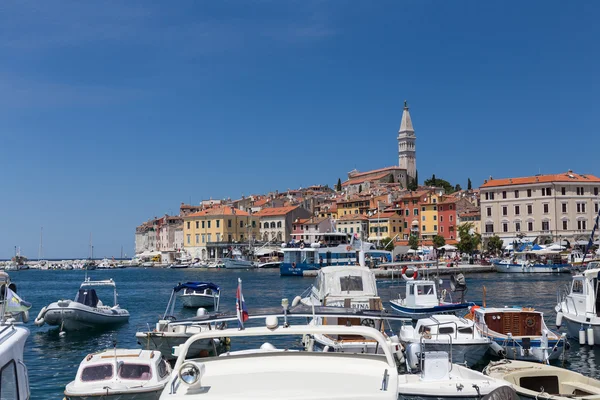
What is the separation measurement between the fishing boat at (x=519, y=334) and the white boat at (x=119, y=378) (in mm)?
9034

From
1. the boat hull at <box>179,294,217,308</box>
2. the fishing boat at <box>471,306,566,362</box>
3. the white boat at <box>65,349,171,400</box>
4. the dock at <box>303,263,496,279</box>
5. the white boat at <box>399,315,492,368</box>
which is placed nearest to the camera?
the white boat at <box>65,349,171,400</box>

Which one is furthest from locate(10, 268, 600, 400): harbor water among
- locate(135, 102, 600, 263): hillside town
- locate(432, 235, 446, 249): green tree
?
locate(432, 235, 446, 249): green tree

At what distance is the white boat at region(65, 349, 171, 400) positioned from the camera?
39.8 feet

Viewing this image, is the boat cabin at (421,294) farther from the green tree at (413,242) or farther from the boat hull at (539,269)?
the green tree at (413,242)

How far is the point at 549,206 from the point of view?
87938mm

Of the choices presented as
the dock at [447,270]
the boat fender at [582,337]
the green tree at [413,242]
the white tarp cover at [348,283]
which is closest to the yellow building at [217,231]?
the green tree at [413,242]

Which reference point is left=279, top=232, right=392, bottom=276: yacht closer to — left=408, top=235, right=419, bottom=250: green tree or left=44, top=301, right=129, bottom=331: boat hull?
left=408, top=235, right=419, bottom=250: green tree

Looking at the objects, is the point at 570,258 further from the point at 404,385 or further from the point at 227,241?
the point at 404,385

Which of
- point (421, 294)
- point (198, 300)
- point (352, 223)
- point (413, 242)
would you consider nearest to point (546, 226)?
point (413, 242)

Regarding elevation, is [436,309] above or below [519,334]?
below

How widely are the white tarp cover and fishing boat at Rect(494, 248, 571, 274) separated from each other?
5269 cm

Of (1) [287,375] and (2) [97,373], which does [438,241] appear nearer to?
(2) [97,373]

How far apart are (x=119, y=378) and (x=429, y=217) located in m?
96.8

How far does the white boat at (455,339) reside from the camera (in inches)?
670
